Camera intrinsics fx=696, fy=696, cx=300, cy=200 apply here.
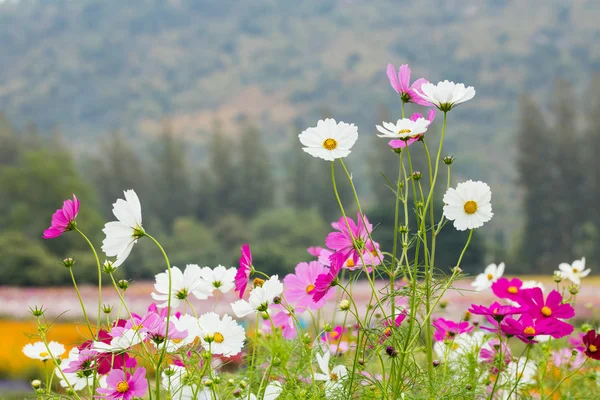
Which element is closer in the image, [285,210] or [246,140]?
[285,210]

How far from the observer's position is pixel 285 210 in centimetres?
3188

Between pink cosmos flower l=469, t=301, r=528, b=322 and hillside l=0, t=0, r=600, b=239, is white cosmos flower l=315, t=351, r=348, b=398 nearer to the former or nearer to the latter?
pink cosmos flower l=469, t=301, r=528, b=322

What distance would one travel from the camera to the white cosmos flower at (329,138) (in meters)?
1.18

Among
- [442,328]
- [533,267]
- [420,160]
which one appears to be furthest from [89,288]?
[420,160]

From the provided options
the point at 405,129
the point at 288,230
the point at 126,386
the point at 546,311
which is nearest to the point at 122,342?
the point at 126,386

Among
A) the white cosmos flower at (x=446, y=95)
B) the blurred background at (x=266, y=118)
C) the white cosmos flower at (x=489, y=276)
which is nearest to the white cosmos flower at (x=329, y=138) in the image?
the white cosmos flower at (x=446, y=95)

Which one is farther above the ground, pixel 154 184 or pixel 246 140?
pixel 246 140

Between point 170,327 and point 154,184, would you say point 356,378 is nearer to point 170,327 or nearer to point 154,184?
point 170,327

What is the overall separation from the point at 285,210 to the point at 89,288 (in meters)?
18.3

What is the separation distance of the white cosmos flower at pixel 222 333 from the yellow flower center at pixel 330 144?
342 millimetres

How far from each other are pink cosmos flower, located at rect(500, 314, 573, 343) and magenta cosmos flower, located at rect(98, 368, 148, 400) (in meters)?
0.67

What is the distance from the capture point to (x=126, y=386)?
1.22 meters

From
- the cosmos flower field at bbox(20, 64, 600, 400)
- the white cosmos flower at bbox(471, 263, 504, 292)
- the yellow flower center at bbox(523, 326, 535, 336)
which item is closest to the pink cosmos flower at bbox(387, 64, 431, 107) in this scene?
the cosmos flower field at bbox(20, 64, 600, 400)

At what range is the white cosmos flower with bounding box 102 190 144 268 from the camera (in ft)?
3.69
